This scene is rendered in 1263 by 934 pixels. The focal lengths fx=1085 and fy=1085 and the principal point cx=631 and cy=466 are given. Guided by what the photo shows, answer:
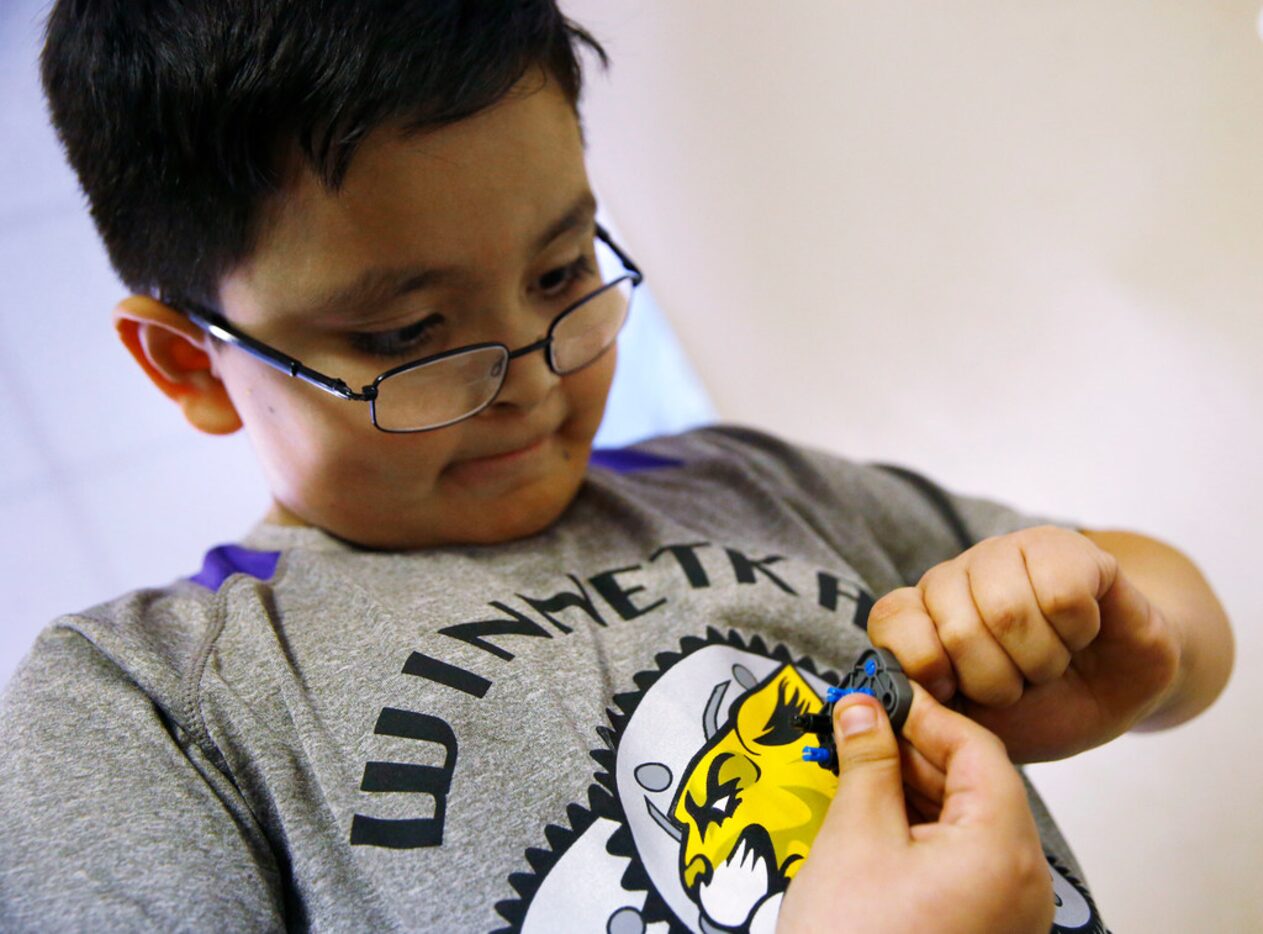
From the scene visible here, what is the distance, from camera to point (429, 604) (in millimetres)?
670

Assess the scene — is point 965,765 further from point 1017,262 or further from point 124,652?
point 1017,262

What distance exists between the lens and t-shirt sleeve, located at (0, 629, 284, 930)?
0.49m

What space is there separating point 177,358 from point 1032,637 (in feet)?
1.90

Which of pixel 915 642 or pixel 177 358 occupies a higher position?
pixel 177 358

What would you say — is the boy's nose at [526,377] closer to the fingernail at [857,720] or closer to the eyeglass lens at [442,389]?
the eyeglass lens at [442,389]

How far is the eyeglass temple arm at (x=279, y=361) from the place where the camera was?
2.19ft

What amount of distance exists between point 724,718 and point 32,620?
0.63m

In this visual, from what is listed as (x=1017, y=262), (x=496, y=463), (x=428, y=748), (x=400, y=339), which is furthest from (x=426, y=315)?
(x=1017, y=262)

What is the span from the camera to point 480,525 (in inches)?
29.5

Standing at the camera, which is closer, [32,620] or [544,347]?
[544,347]

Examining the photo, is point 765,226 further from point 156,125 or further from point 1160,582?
point 156,125

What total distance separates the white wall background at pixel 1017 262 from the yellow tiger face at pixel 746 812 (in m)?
0.35

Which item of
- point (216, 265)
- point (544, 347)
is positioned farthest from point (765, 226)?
point (216, 265)

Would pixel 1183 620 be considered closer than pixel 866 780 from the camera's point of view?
No
